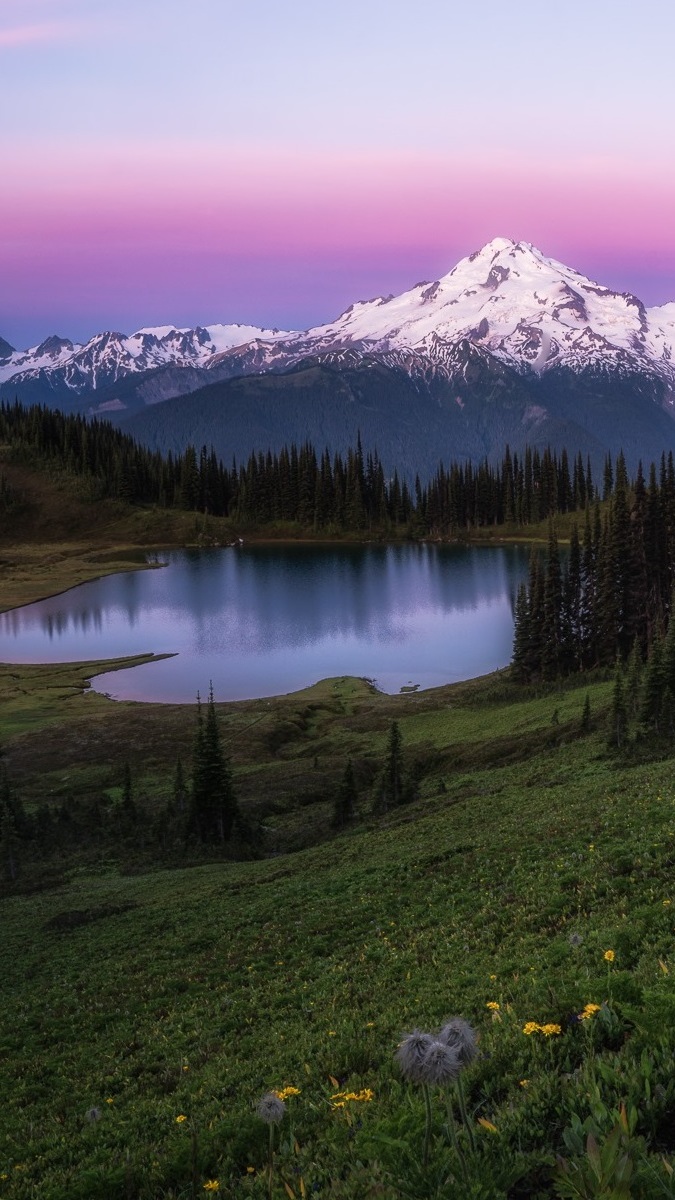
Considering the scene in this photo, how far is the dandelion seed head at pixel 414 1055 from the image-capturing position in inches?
241

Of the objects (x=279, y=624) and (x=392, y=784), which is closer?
(x=392, y=784)

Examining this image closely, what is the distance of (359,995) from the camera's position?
569 inches

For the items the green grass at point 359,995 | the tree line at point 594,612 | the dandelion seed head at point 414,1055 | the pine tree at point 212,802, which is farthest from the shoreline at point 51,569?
the dandelion seed head at point 414,1055

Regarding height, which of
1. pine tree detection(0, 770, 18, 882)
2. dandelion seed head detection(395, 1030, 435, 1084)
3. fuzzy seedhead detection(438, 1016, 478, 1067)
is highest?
dandelion seed head detection(395, 1030, 435, 1084)

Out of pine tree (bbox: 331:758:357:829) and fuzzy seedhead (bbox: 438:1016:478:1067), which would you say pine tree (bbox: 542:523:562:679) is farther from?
fuzzy seedhead (bbox: 438:1016:478:1067)

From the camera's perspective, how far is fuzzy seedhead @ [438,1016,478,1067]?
6.38 meters

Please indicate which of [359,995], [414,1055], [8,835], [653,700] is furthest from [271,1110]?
[653,700]

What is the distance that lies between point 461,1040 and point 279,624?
108 meters

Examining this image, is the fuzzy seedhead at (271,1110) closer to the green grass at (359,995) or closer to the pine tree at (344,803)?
the green grass at (359,995)

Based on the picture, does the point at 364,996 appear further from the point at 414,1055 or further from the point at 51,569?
the point at 51,569

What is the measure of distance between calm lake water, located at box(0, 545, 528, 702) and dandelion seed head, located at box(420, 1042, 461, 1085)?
245ft

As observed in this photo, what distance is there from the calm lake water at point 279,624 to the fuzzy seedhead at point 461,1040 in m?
74.3

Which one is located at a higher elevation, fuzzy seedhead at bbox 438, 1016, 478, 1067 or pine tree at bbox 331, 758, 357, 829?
fuzzy seedhead at bbox 438, 1016, 478, 1067

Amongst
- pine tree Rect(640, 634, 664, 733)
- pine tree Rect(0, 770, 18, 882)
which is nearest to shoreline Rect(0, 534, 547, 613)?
pine tree Rect(0, 770, 18, 882)
